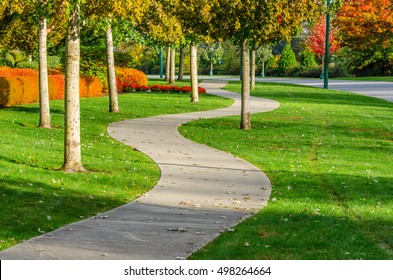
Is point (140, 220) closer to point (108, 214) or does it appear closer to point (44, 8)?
point (108, 214)

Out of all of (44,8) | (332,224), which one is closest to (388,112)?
(44,8)

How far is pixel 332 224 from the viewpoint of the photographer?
32.0 feet

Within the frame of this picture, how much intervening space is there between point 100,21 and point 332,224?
719 centimetres

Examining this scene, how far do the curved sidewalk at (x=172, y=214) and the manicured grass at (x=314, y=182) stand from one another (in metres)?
0.32

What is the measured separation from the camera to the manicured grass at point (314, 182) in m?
8.48

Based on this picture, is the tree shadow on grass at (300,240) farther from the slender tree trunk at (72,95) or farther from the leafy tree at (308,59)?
the leafy tree at (308,59)

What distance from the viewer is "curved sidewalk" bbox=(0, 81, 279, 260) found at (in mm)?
8289

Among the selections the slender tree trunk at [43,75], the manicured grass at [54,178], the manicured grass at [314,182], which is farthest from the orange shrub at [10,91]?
the manicured grass at [314,182]

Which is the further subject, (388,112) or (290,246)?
(388,112)

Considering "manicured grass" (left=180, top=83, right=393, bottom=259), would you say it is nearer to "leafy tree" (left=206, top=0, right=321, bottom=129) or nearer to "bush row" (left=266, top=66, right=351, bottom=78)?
"leafy tree" (left=206, top=0, right=321, bottom=129)

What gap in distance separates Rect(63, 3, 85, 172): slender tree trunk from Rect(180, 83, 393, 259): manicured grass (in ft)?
11.4

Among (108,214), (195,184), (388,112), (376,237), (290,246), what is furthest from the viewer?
(388,112)

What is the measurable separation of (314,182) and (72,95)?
4.39 m
